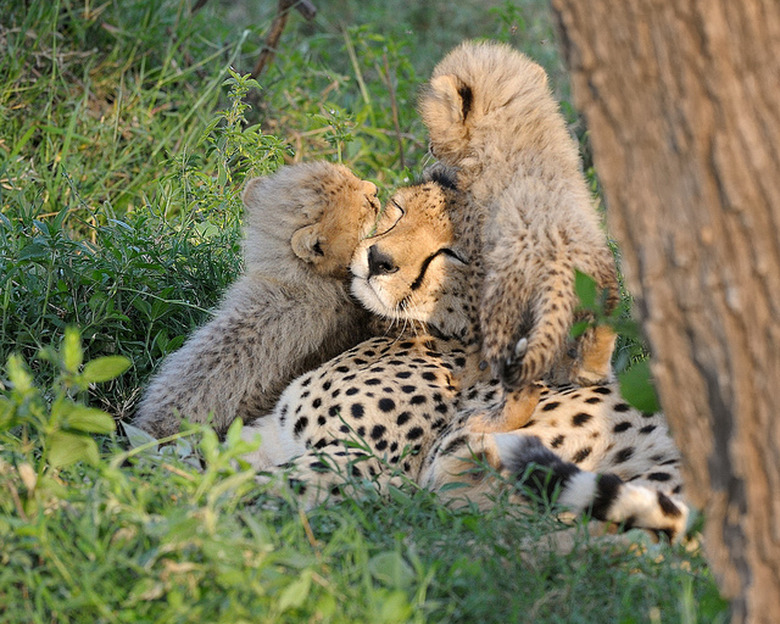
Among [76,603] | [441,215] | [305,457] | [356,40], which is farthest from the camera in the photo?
[356,40]

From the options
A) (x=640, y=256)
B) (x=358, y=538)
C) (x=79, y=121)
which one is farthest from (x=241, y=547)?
(x=79, y=121)

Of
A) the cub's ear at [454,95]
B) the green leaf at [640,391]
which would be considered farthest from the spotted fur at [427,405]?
the green leaf at [640,391]

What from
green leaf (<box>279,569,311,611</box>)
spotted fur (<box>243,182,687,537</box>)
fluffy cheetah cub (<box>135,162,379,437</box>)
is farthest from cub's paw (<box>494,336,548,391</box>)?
green leaf (<box>279,569,311,611</box>)

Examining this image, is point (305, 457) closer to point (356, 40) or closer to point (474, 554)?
point (474, 554)

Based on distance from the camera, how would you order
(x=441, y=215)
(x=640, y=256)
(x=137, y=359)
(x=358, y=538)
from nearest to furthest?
1. (x=640, y=256)
2. (x=358, y=538)
3. (x=441, y=215)
4. (x=137, y=359)

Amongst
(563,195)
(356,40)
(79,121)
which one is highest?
(356,40)

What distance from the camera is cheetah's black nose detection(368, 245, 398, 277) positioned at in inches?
112

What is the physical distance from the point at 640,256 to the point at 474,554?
30.5 inches

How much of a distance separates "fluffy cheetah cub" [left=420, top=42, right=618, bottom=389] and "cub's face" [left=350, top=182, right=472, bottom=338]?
112 millimetres

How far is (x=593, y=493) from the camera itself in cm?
212

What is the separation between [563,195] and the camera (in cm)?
268

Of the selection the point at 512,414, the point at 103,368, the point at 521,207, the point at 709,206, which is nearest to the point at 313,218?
the point at 521,207

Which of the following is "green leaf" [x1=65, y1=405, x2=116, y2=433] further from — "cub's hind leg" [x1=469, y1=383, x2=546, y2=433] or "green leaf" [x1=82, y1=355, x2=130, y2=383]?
"cub's hind leg" [x1=469, y1=383, x2=546, y2=433]

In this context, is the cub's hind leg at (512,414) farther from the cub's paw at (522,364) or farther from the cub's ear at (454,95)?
the cub's ear at (454,95)
